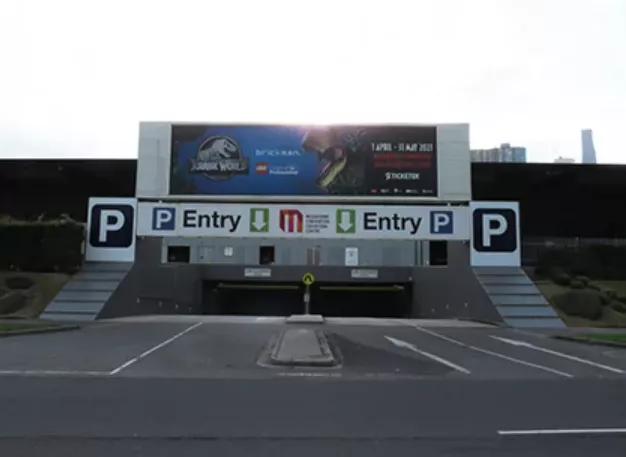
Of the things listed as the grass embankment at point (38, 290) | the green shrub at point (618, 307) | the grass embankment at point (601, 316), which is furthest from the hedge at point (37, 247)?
the green shrub at point (618, 307)

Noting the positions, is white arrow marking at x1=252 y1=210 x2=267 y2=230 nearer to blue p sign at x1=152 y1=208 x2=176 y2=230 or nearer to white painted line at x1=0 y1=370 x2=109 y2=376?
blue p sign at x1=152 y1=208 x2=176 y2=230

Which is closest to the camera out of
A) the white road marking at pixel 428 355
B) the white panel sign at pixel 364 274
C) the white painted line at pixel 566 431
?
the white painted line at pixel 566 431

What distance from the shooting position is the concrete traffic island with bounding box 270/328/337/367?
12398mm

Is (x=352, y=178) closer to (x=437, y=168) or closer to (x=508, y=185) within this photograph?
(x=437, y=168)

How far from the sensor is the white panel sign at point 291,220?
2745 centimetres

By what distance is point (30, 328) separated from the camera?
18.3 meters

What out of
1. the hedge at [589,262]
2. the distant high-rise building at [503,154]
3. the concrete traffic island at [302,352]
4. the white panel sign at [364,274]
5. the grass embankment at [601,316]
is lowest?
the concrete traffic island at [302,352]

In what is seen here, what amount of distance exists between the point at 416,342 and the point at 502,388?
726 centimetres

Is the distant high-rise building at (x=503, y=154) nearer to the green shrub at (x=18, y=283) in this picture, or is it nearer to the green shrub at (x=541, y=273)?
the green shrub at (x=541, y=273)

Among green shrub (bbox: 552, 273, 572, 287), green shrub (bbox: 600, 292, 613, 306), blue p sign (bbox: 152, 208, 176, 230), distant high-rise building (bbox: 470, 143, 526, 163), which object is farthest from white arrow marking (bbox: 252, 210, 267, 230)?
distant high-rise building (bbox: 470, 143, 526, 163)

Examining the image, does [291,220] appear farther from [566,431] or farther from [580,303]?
[566,431]

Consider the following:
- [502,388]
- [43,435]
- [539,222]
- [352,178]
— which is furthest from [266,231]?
[539,222]

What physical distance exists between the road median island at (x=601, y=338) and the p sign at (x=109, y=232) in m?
17.1

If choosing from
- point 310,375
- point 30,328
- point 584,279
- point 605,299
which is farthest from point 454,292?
point 310,375
